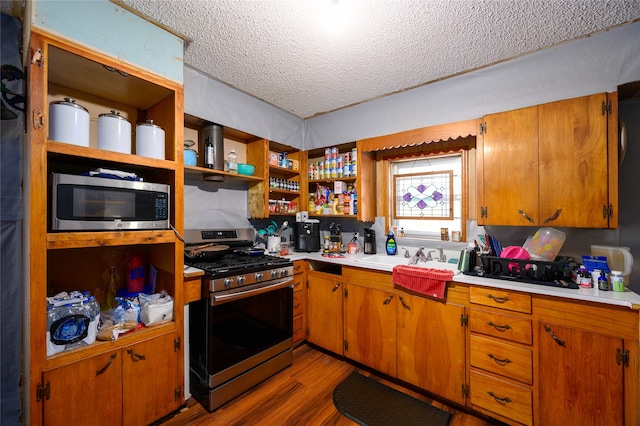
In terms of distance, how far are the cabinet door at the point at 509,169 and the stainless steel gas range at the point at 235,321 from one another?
1686mm

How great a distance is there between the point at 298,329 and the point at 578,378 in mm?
1990

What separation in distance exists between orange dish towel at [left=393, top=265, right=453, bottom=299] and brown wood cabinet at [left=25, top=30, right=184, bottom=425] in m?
1.56

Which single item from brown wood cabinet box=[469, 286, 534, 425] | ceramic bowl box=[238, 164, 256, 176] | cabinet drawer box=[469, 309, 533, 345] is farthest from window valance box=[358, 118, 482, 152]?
cabinet drawer box=[469, 309, 533, 345]

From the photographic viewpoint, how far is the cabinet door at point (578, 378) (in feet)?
4.37

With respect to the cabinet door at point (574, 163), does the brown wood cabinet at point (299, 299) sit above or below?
below

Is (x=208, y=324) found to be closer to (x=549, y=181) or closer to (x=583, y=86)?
(x=549, y=181)

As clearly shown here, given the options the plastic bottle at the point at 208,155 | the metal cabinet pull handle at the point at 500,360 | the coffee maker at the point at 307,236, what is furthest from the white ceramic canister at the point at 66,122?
the metal cabinet pull handle at the point at 500,360

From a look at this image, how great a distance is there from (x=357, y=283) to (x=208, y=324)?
1205 mm

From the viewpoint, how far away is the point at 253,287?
1.97 m

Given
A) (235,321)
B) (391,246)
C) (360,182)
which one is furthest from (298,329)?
(360,182)

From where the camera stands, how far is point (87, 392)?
1.33 m

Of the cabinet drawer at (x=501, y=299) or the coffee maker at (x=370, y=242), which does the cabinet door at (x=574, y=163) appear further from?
the coffee maker at (x=370, y=242)

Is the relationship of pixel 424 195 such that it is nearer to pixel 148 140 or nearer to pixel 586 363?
pixel 586 363

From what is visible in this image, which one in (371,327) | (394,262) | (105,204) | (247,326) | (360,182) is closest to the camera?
(105,204)
